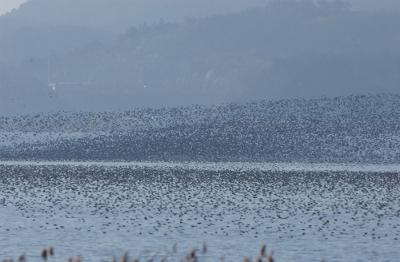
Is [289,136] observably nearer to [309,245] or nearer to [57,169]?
[57,169]

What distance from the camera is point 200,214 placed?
66.4m

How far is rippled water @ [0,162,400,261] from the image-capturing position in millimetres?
51438

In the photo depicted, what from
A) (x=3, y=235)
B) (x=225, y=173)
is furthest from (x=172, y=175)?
(x=3, y=235)

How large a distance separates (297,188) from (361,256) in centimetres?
3970

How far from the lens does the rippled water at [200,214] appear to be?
51.4m

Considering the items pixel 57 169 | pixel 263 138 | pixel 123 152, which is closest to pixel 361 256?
pixel 57 169

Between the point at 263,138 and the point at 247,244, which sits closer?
the point at 247,244

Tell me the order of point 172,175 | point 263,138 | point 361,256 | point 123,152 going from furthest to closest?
point 263,138, point 123,152, point 172,175, point 361,256

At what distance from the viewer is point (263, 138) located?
159 metres

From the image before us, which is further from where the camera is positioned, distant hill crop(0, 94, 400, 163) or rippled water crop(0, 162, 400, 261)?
distant hill crop(0, 94, 400, 163)

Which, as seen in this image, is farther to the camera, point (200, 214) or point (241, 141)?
point (241, 141)

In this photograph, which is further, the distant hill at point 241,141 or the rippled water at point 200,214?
the distant hill at point 241,141

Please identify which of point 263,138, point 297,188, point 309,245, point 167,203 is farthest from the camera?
point 263,138

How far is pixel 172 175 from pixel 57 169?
12.6 metres
